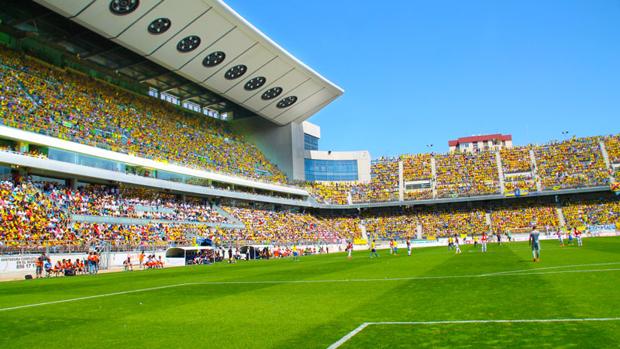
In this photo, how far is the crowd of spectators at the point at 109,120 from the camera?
39.5 metres

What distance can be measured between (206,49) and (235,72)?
660 cm

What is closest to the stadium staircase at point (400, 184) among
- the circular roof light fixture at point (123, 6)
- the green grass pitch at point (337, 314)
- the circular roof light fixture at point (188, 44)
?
the circular roof light fixture at point (188, 44)

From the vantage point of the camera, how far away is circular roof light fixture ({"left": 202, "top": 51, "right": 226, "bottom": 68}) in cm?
5403

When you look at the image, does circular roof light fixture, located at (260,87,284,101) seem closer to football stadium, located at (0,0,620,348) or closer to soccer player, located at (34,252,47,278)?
football stadium, located at (0,0,620,348)

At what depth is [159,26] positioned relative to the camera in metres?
46.9

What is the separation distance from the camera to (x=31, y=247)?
31.8 meters

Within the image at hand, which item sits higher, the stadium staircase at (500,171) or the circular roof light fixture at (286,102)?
the circular roof light fixture at (286,102)

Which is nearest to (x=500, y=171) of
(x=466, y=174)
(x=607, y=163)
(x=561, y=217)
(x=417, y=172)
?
(x=466, y=174)

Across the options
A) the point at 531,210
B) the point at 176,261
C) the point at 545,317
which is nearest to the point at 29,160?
the point at 176,261

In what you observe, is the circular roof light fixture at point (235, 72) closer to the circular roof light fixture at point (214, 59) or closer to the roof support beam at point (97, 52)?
the circular roof light fixture at point (214, 59)

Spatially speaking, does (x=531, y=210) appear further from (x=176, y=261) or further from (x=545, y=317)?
(x=545, y=317)

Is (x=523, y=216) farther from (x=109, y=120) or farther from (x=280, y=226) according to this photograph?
(x=109, y=120)

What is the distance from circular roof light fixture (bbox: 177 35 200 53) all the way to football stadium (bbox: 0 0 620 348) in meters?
0.20

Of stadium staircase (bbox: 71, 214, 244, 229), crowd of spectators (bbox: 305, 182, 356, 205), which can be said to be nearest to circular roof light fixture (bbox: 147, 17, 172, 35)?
stadium staircase (bbox: 71, 214, 244, 229)
